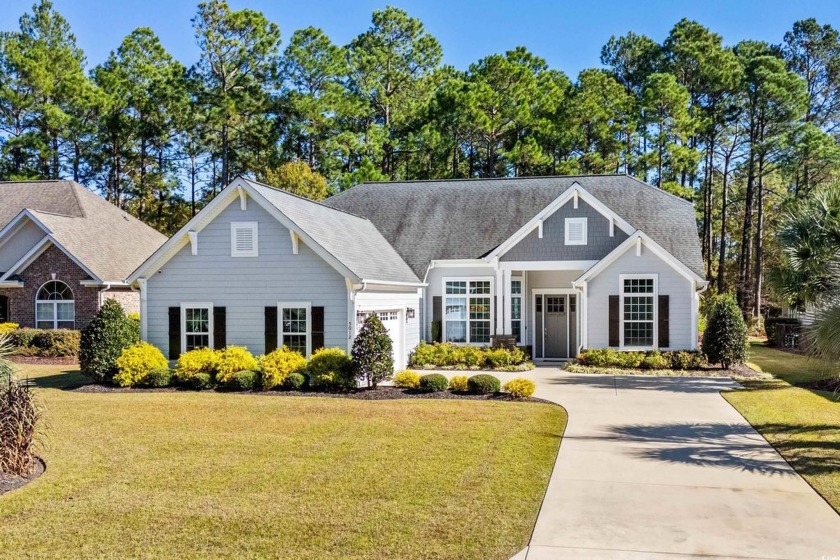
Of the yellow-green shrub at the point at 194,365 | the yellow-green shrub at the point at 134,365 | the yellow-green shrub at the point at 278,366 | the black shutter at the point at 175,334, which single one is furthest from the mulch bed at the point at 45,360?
the yellow-green shrub at the point at 278,366

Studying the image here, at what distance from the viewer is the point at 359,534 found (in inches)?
272

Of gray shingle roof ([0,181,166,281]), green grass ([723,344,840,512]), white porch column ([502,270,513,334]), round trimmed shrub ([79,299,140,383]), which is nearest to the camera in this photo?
green grass ([723,344,840,512])

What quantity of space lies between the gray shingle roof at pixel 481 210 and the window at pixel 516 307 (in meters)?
1.83

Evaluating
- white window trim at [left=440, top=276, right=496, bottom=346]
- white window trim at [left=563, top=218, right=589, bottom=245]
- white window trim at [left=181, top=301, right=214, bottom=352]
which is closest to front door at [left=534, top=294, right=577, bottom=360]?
white window trim at [left=440, top=276, right=496, bottom=346]

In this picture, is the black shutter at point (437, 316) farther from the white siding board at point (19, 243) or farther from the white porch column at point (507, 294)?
the white siding board at point (19, 243)

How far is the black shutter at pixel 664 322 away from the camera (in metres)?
21.6

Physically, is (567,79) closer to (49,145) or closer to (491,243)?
(491,243)

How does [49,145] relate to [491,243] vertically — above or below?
above

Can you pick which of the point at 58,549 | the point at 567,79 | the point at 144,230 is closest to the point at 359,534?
the point at 58,549

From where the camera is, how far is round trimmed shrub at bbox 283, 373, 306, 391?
1703 centimetres

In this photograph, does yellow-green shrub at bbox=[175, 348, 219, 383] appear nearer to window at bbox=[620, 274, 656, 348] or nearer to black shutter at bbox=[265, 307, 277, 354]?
black shutter at bbox=[265, 307, 277, 354]

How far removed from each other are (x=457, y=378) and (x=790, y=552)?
34.6 ft

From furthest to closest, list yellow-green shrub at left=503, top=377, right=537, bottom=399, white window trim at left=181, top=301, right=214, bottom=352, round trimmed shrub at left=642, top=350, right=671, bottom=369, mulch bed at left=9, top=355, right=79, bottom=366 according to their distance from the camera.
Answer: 1. mulch bed at left=9, top=355, right=79, bottom=366
2. round trimmed shrub at left=642, top=350, right=671, bottom=369
3. white window trim at left=181, top=301, right=214, bottom=352
4. yellow-green shrub at left=503, top=377, right=537, bottom=399

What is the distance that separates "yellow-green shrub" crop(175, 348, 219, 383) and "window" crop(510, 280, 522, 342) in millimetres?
10490
